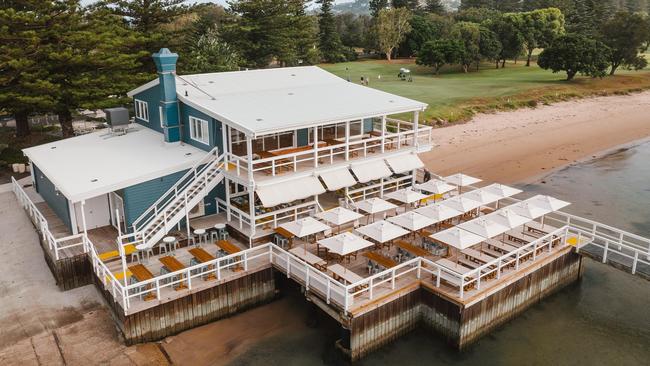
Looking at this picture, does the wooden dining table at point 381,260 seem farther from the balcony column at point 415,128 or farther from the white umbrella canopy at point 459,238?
the balcony column at point 415,128

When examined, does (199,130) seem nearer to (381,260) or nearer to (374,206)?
(374,206)

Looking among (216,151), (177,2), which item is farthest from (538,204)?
(177,2)

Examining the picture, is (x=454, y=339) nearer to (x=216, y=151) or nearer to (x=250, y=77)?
(x=216, y=151)

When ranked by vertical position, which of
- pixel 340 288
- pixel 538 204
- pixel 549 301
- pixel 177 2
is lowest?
pixel 549 301

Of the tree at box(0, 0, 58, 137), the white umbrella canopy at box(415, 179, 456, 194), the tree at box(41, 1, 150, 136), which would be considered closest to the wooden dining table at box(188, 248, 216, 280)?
the white umbrella canopy at box(415, 179, 456, 194)

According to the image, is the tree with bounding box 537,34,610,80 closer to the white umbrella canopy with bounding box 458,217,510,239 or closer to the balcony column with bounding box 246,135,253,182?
the white umbrella canopy with bounding box 458,217,510,239

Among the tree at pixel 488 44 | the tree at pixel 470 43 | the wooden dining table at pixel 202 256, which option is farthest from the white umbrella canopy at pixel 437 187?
the tree at pixel 488 44
